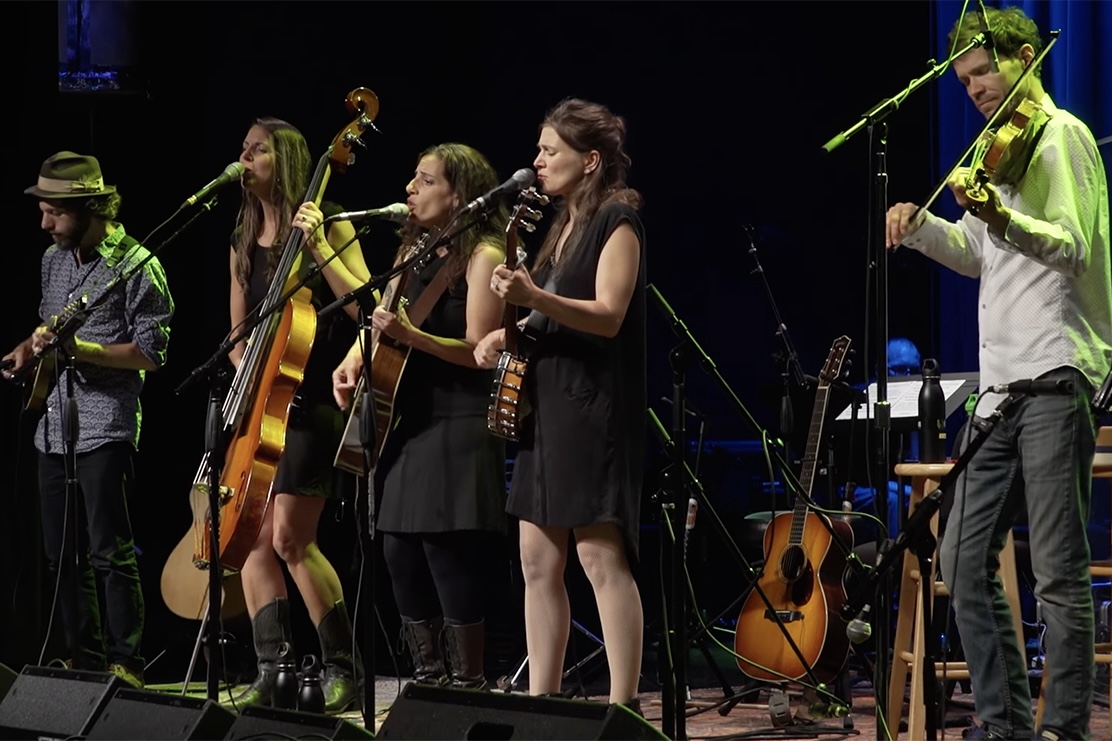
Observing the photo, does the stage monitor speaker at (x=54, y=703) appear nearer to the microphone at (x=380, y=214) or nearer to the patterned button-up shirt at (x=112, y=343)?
the microphone at (x=380, y=214)

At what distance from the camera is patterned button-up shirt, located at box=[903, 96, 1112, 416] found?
3.41 meters

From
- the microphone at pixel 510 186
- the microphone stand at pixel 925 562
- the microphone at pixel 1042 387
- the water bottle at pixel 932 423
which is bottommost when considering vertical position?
the microphone stand at pixel 925 562

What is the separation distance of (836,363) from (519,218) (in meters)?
1.86

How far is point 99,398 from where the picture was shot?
5.07 meters

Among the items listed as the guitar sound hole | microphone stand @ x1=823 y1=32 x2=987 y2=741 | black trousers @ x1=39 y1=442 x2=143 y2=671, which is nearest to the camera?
microphone stand @ x1=823 y1=32 x2=987 y2=741

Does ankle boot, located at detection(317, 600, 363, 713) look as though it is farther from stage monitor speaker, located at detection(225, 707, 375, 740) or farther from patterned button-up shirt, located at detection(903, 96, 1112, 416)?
patterned button-up shirt, located at detection(903, 96, 1112, 416)

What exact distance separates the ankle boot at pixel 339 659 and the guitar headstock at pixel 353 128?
135 centimetres

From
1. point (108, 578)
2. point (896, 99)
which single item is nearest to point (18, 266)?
point (108, 578)

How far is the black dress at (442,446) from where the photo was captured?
4.10 metres

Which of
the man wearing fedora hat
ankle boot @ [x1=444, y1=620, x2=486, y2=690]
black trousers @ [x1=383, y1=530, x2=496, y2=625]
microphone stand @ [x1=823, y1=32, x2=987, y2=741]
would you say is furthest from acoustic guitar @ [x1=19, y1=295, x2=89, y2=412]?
microphone stand @ [x1=823, y1=32, x2=987, y2=741]

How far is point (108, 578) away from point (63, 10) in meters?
2.69

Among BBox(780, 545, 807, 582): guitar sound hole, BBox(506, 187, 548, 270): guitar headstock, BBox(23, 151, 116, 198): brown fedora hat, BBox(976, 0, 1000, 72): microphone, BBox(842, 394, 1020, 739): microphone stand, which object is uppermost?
BBox(976, 0, 1000, 72): microphone

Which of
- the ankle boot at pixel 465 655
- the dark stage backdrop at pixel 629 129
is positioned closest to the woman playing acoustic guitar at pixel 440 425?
the ankle boot at pixel 465 655

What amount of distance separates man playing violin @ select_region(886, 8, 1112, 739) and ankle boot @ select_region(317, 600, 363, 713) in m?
1.92
